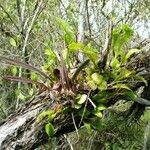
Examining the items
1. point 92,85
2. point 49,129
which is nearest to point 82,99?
point 92,85

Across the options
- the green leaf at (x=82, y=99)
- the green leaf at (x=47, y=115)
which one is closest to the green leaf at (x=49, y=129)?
the green leaf at (x=47, y=115)

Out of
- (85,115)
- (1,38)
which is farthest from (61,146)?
(1,38)

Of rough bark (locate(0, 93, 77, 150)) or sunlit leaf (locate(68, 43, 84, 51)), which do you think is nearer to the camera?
sunlit leaf (locate(68, 43, 84, 51))

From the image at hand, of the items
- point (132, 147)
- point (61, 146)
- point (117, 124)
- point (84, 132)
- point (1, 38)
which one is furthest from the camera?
point (1, 38)

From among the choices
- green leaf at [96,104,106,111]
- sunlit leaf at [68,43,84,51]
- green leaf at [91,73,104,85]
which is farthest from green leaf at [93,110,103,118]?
sunlit leaf at [68,43,84,51]

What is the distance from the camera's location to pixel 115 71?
1.65 m

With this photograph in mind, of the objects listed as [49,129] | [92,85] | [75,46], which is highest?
[75,46]

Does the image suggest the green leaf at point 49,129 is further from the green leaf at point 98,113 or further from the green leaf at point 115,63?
the green leaf at point 115,63

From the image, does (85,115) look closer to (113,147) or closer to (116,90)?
(116,90)

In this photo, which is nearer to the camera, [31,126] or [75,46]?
[75,46]

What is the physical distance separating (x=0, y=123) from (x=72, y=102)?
38 centimetres

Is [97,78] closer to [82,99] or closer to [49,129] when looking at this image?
[82,99]

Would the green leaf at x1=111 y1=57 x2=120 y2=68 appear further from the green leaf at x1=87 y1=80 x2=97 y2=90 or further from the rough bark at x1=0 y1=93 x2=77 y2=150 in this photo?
the rough bark at x1=0 y1=93 x2=77 y2=150

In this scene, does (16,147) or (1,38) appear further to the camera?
(1,38)
